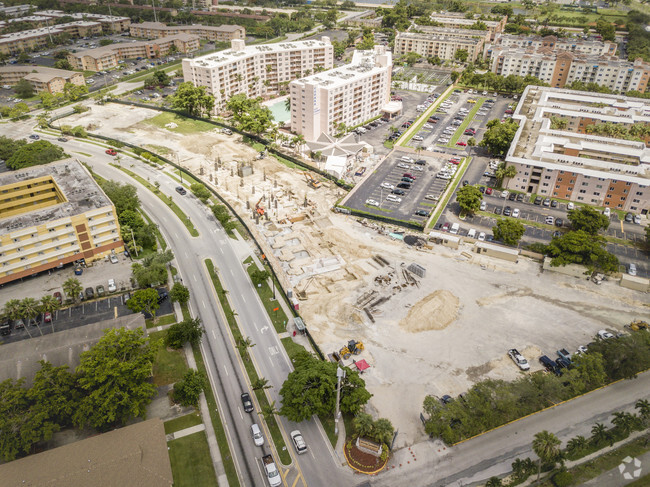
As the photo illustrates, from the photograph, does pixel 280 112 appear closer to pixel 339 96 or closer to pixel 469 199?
pixel 339 96

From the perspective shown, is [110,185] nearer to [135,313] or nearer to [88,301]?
[88,301]

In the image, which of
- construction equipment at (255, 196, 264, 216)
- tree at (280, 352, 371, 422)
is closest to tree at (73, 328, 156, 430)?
tree at (280, 352, 371, 422)

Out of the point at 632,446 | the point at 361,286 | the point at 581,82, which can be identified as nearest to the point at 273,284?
the point at 361,286

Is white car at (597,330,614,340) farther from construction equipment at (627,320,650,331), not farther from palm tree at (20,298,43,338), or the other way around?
palm tree at (20,298,43,338)

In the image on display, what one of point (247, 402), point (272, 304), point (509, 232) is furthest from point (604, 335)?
point (247, 402)

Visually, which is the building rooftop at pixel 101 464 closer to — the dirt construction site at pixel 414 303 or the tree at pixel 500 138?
the dirt construction site at pixel 414 303

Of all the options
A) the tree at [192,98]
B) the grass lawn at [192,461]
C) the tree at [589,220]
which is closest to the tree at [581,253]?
the tree at [589,220]
